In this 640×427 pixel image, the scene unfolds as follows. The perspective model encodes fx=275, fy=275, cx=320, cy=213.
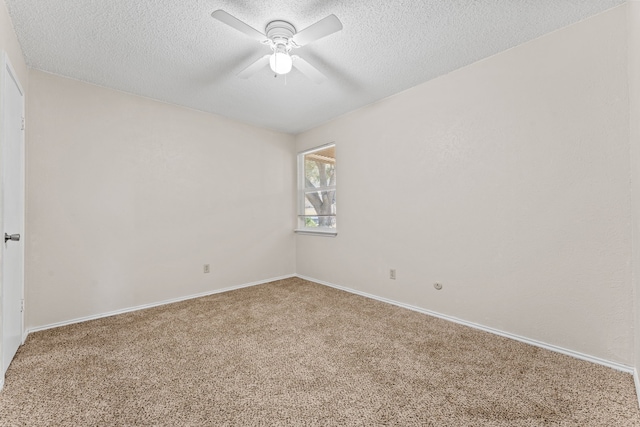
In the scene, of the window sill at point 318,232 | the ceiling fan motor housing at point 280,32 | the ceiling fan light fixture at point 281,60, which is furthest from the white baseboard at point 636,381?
the ceiling fan motor housing at point 280,32

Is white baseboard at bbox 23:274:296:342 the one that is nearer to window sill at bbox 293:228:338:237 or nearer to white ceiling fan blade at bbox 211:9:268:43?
window sill at bbox 293:228:338:237

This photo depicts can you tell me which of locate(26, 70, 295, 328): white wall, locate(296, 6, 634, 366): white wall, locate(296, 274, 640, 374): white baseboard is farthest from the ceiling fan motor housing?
locate(296, 274, 640, 374): white baseboard

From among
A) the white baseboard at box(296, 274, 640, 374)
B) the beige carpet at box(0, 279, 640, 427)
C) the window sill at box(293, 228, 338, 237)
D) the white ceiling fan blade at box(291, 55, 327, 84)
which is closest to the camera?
the beige carpet at box(0, 279, 640, 427)

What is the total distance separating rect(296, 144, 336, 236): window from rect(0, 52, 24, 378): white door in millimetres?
3083

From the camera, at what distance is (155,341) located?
2254mm

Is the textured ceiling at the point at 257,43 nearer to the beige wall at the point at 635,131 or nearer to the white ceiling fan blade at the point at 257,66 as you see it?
the white ceiling fan blade at the point at 257,66

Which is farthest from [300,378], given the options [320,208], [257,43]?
[320,208]

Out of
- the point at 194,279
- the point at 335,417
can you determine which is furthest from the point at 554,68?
the point at 194,279

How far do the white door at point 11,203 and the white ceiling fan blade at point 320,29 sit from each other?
1.85 metres

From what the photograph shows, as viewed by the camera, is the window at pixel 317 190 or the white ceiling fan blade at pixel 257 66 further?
the window at pixel 317 190

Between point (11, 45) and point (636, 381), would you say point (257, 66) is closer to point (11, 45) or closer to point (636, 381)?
point (11, 45)

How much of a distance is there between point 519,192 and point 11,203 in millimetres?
3860

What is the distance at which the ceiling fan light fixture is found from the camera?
202cm

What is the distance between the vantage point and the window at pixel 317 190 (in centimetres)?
409
